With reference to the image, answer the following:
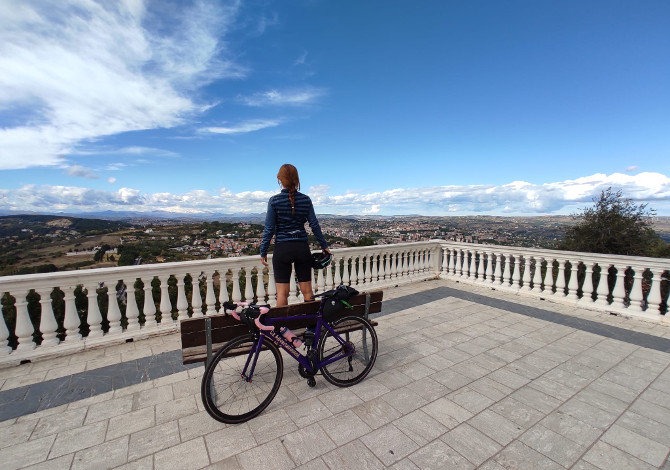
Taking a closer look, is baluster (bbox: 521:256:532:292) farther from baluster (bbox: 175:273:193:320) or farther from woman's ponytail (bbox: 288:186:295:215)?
baluster (bbox: 175:273:193:320)

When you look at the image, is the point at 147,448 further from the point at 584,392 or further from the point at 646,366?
the point at 646,366

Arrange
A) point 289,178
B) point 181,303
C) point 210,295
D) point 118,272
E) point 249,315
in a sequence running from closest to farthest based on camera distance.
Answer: point 249,315, point 289,178, point 118,272, point 181,303, point 210,295

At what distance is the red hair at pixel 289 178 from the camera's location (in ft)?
9.84

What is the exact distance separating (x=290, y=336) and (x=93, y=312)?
292 centimetres

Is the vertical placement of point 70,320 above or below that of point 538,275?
above

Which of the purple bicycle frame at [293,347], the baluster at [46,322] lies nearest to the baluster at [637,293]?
the purple bicycle frame at [293,347]

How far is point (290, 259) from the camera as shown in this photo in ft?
10.1

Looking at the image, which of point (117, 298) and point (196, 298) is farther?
point (196, 298)

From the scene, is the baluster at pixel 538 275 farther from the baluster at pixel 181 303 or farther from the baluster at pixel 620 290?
the baluster at pixel 181 303

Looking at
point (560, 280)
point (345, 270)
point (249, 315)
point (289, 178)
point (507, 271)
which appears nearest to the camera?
point (249, 315)

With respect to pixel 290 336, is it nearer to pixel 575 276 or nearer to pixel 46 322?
pixel 46 322

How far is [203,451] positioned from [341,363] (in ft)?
4.69

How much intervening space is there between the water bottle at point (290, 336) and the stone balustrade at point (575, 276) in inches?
209

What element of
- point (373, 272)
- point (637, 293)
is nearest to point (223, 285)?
point (373, 272)
